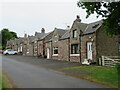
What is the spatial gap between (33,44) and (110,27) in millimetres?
37239

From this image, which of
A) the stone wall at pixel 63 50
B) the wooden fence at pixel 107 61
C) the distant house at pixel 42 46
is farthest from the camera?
the distant house at pixel 42 46

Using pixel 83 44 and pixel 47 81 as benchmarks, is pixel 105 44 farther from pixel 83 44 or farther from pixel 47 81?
pixel 47 81

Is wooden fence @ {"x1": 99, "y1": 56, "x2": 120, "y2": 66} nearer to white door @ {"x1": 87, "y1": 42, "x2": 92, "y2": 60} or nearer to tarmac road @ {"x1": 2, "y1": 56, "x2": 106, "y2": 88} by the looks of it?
white door @ {"x1": 87, "y1": 42, "x2": 92, "y2": 60}

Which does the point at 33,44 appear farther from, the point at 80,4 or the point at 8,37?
the point at 8,37

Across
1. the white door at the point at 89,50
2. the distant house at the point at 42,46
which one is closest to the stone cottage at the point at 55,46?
the distant house at the point at 42,46

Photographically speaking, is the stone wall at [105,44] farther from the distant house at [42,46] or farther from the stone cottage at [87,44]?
the distant house at [42,46]

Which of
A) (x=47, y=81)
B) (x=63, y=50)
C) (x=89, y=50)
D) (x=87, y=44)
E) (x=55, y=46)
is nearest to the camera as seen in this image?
(x=47, y=81)

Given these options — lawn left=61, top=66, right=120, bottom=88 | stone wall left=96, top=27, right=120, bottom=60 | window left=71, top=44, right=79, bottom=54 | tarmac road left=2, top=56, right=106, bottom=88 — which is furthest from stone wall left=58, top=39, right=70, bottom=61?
tarmac road left=2, top=56, right=106, bottom=88

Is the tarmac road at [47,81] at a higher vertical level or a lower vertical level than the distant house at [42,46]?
lower

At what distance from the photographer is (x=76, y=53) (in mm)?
28516

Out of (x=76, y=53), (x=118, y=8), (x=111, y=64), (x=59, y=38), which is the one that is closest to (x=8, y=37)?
(x=59, y=38)

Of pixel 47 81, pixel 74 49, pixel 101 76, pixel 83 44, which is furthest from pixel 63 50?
pixel 47 81

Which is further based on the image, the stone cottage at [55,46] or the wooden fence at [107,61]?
the stone cottage at [55,46]

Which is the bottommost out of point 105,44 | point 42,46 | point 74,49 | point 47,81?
point 47,81
